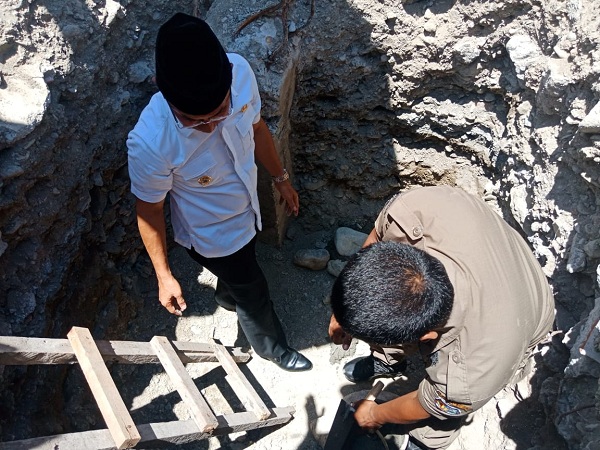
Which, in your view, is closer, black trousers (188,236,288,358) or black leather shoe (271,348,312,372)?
black trousers (188,236,288,358)

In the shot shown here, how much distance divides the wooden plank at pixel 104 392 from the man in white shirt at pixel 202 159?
368 mm

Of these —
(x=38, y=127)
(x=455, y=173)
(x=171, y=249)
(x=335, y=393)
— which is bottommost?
(x=335, y=393)

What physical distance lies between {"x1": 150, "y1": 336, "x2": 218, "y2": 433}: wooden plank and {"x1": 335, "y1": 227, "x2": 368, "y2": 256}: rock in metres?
1.45

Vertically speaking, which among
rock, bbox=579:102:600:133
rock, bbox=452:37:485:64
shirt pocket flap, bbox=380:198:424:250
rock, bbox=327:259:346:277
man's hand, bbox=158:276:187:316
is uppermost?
rock, bbox=452:37:485:64

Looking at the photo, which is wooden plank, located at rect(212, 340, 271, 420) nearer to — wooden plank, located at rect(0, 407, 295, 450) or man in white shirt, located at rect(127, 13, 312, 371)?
wooden plank, located at rect(0, 407, 295, 450)

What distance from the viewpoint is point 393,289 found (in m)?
1.73

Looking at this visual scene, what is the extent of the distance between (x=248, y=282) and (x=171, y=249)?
901 millimetres

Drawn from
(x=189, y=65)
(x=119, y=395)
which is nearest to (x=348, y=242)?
(x=119, y=395)

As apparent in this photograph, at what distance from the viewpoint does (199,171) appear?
2.10m

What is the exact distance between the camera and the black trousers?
8.32 ft

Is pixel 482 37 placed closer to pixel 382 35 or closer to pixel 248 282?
pixel 382 35

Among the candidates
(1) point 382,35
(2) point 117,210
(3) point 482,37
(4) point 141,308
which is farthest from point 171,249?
(3) point 482,37

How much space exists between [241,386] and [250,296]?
18.9 inches

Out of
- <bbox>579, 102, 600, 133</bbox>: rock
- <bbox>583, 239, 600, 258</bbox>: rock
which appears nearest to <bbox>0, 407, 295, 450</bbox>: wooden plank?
<bbox>583, 239, 600, 258</bbox>: rock
